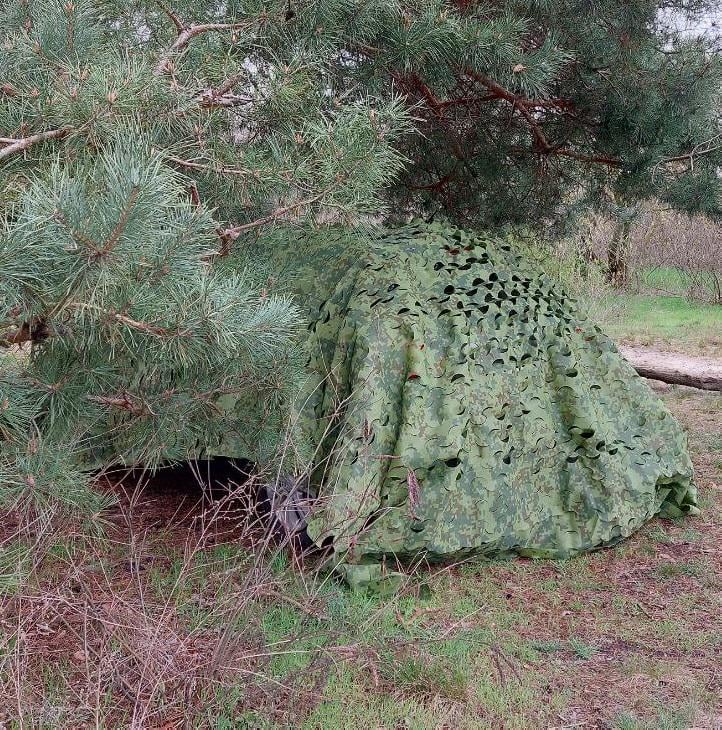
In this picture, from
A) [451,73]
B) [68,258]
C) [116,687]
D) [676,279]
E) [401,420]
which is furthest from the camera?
[676,279]

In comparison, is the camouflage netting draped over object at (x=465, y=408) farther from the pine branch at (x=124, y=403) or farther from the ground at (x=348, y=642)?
the pine branch at (x=124, y=403)

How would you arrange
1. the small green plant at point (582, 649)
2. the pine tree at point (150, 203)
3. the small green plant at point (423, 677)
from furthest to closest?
the small green plant at point (582, 649)
the small green plant at point (423, 677)
the pine tree at point (150, 203)

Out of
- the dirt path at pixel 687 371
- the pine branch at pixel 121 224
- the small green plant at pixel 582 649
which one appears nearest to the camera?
the pine branch at pixel 121 224

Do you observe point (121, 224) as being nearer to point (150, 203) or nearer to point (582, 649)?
point (150, 203)

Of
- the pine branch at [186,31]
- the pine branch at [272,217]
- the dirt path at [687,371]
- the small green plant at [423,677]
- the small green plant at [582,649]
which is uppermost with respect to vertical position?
the pine branch at [186,31]

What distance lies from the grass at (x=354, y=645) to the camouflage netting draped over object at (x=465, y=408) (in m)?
0.24

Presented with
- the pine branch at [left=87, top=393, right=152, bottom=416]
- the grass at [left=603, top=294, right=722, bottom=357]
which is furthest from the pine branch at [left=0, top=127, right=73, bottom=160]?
the grass at [left=603, top=294, right=722, bottom=357]

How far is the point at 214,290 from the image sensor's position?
7.07 ft

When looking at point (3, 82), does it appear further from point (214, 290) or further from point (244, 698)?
point (244, 698)

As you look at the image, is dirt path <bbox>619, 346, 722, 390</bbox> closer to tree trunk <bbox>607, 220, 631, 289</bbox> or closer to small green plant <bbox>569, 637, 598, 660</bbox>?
small green plant <bbox>569, 637, 598, 660</bbox>

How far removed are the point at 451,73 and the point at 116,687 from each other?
2.72 m

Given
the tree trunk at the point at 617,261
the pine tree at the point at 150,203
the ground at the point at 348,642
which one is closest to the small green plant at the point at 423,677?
the ground at the point at 348,642

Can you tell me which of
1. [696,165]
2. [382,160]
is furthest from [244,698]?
[696,165]

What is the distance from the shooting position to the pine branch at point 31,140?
6.78ft
